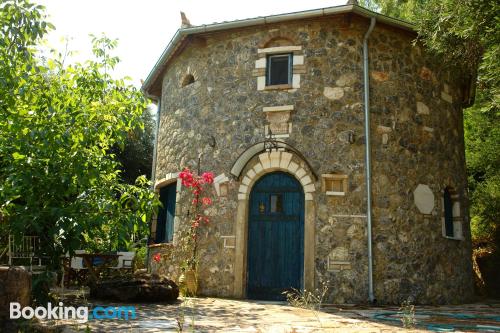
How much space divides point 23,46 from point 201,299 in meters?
4.88

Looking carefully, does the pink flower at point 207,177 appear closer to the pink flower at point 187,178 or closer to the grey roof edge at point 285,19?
the pink flower at point 187,178

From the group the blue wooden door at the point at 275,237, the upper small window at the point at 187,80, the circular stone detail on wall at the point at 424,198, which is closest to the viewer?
the blue wooden door at the point at 275,237

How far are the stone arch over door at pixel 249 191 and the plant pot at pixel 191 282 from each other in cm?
78

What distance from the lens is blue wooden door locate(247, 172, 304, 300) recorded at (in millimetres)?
8219

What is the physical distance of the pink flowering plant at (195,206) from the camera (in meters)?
8.81

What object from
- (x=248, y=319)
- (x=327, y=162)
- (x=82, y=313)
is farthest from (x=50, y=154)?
(x=327, y=162)

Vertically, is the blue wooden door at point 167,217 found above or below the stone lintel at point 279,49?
below

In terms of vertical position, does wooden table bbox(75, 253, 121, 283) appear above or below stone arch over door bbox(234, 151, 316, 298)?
below

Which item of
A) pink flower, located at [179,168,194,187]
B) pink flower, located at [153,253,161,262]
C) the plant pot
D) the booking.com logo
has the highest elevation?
pink flower, located at [179,168,194,187]

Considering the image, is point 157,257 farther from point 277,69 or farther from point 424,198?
point 424,198

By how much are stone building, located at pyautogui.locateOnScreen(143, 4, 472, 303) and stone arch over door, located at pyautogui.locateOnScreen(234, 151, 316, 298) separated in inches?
0.9

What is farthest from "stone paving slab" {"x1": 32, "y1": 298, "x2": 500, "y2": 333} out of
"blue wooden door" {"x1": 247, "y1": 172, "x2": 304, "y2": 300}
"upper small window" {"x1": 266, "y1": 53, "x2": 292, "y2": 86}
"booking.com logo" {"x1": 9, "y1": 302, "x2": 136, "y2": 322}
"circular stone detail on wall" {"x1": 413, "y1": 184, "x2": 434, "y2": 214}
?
"upper small window" {"x1": 266, "y1": 53, "x2": 292, "y2": 86}

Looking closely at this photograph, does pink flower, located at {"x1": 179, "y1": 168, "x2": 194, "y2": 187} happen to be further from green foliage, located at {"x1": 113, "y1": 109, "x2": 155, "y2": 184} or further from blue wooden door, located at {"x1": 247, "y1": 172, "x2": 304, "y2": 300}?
green foliage, located at {"x1": 113, "y1": 109, "x2": 155, "y2": 184}

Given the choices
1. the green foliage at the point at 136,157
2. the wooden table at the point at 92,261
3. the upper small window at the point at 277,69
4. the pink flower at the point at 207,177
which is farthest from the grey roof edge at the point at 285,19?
the green foliage at the point at 136,157
